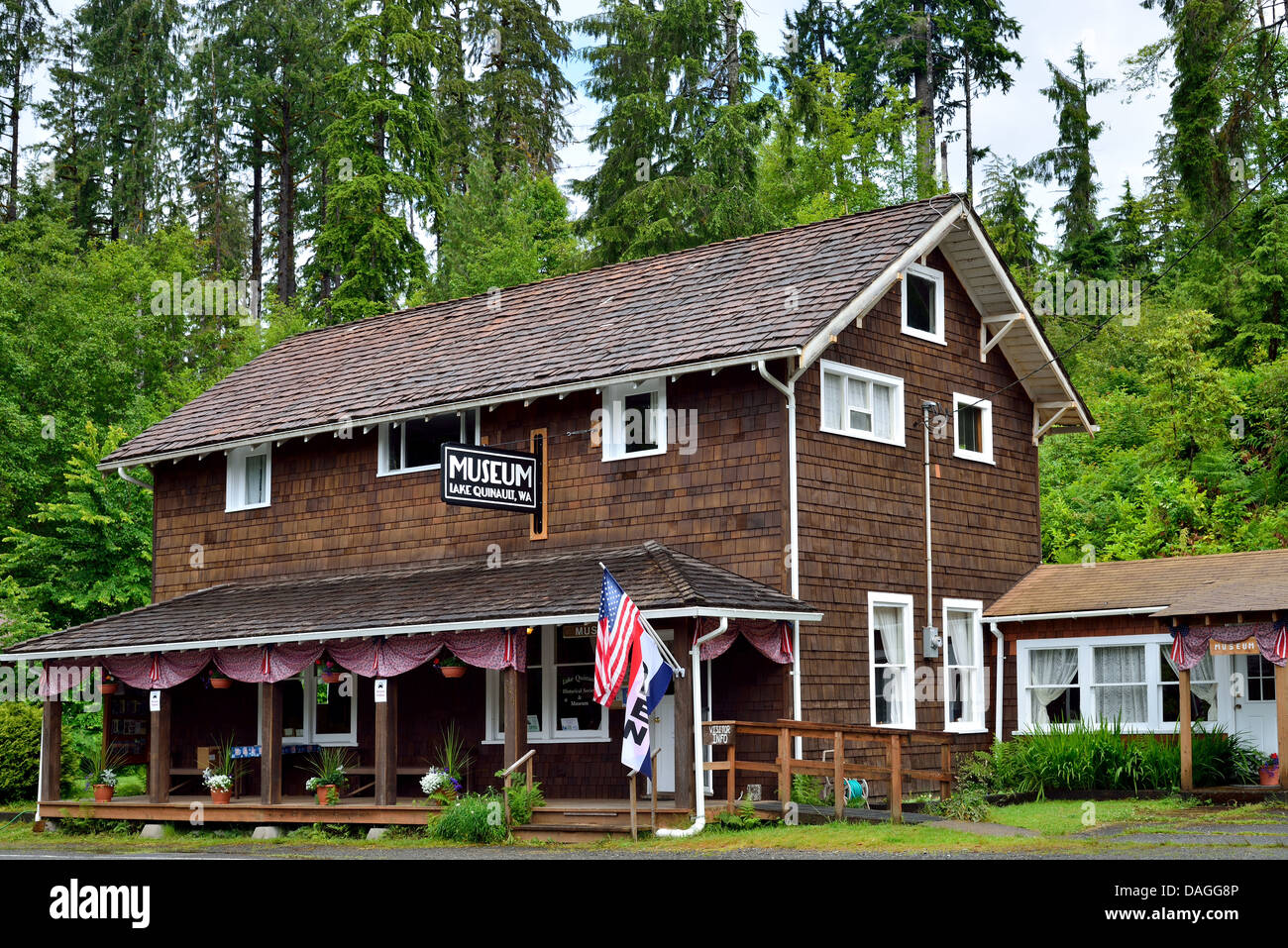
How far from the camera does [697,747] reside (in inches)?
734

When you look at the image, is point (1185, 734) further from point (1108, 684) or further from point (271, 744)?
point (271, 744)

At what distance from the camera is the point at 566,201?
2136 inches

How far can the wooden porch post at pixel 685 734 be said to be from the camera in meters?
18.4

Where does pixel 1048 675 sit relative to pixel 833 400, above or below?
below

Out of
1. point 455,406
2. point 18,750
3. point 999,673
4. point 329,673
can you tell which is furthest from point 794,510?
point 18,750

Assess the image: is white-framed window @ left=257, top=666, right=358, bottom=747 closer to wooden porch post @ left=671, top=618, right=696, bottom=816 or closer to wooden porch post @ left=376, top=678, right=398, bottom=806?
wooden porch post @ left=376, top=678, right=398, bottom=806

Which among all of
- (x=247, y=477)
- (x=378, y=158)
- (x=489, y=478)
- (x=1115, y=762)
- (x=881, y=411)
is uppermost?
(x=378, y=158)

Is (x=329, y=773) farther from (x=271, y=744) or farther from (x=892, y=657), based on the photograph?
(x=892, y=657)

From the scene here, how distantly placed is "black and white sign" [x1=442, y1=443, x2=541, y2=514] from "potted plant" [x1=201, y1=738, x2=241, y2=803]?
5810mm

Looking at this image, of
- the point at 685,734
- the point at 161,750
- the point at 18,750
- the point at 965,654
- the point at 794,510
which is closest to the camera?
the point at 685,734

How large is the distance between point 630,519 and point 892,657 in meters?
4.23

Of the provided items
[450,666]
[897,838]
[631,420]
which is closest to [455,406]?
[631,420]

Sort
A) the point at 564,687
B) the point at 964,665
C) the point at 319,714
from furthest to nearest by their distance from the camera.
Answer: the point at 319,714 → the point at 964,665 → the point at 564,687

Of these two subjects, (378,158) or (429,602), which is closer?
(429,602)
